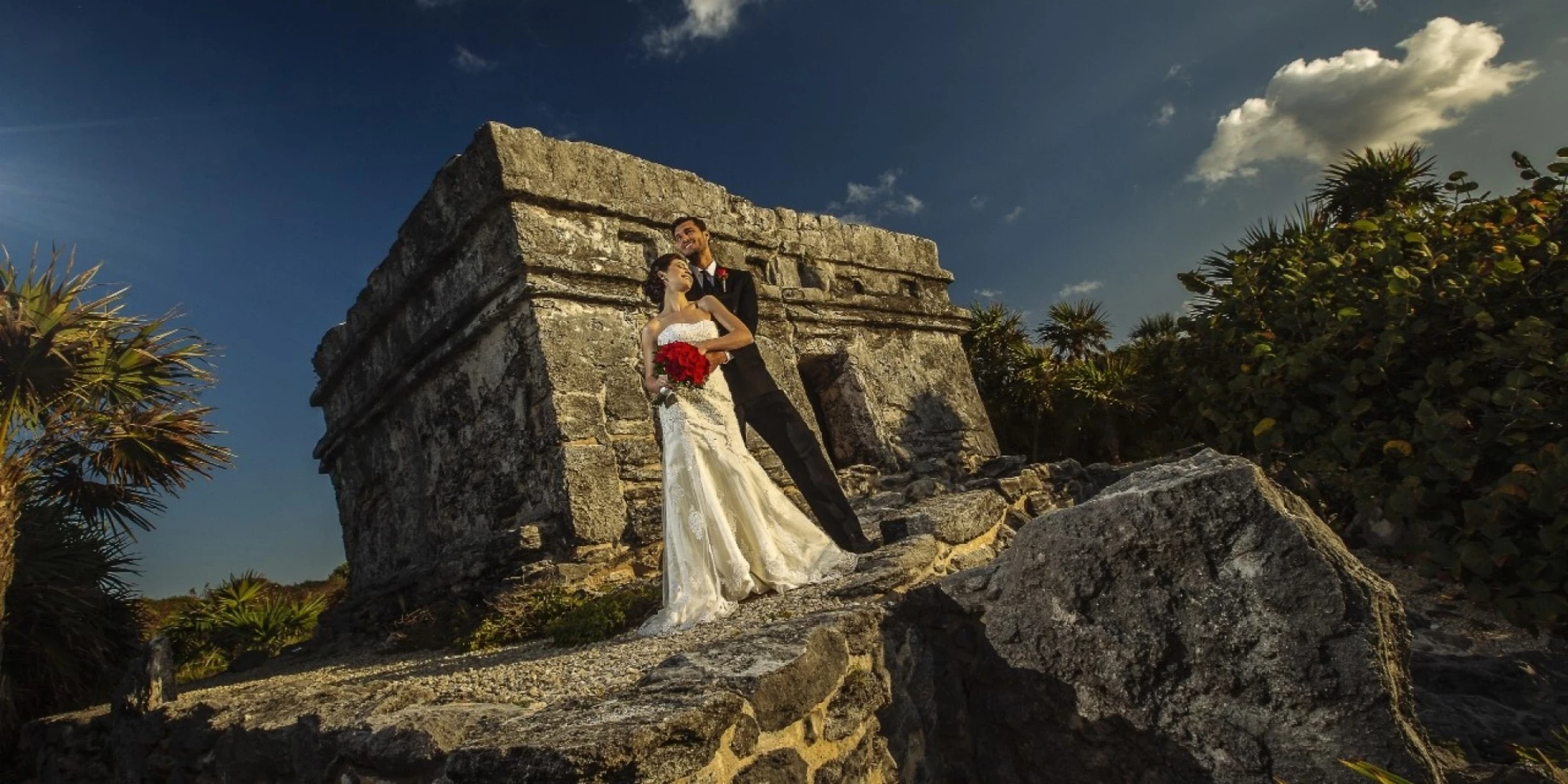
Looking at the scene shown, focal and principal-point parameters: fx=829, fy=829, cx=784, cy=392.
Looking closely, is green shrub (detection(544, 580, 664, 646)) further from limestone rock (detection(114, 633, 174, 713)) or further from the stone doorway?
the stone doorway

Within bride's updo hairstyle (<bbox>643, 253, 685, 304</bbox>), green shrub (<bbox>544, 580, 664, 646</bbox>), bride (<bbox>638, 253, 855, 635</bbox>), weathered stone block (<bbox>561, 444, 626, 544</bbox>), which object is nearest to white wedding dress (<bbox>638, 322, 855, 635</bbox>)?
bride (<bbox>638, 253, 855, 635</bbox>)

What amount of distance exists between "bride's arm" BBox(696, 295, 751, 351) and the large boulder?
2.08 meters

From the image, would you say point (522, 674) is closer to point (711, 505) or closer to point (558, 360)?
point (711, 505)

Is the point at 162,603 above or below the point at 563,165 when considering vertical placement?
below

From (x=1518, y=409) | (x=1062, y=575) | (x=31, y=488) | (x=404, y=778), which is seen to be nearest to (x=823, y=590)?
(x=1062, y=575)

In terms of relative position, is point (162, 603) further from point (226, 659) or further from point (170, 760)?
point (170, 760)

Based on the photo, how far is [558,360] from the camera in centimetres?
689

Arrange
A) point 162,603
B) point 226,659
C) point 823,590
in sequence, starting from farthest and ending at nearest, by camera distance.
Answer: point 162,603 < point 226,659 < point 823,590

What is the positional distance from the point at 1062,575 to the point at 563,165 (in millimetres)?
6323

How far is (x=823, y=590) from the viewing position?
3.92 m

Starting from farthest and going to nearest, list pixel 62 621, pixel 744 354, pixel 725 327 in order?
pixel 62 621 → pixel 744 354 → pixel 725 327

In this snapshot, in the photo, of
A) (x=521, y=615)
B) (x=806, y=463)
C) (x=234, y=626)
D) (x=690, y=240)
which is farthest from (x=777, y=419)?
(x=234, y=626)

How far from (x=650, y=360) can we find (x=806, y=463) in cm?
106

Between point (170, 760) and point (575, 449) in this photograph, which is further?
point (575, 449)
